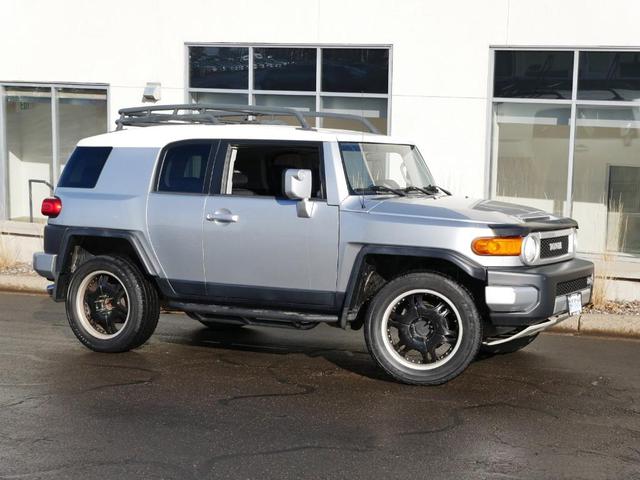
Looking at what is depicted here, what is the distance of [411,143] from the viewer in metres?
9.24

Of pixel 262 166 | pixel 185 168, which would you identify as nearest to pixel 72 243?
pixel 185 168

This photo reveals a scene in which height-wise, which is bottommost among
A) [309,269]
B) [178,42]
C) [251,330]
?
[251,330]

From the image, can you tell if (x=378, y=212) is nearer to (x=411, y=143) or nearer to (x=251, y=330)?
(x=411, y=143)

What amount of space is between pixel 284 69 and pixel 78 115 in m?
3.95

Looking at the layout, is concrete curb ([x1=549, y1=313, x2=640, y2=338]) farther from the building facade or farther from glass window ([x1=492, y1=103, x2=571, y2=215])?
glass window ([x1=492, y1=103, x2=571, y2=215])

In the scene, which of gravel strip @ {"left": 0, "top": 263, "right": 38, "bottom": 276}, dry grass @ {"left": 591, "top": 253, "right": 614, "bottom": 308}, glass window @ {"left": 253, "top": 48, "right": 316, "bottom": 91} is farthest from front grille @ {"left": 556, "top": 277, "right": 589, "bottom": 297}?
glass window @ {"left": 253, "top": 48, "right": 316, "bottom": 91}

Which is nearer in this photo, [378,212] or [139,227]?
[378,212]

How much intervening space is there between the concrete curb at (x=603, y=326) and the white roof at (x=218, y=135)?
2.95 m

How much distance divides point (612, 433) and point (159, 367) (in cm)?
361

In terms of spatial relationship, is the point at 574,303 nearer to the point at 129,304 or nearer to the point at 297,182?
the point at 297,182

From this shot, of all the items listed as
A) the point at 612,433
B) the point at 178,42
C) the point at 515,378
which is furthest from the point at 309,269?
the point at 178,42

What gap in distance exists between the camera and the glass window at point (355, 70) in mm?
15461

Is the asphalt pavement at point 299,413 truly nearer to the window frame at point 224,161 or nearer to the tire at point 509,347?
the tire at point 509,347

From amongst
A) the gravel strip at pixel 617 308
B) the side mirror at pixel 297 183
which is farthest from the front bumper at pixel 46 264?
the gravel strip at pixel 617 308
